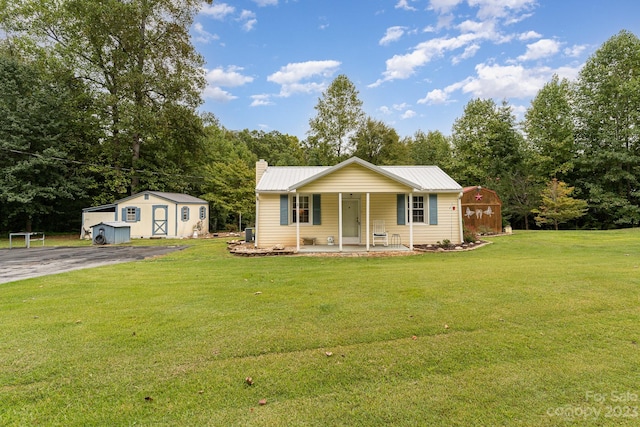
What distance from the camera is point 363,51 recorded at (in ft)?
56.3

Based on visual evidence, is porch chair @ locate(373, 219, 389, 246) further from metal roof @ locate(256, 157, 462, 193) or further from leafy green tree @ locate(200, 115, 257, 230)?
leafy green tree @ locate(200, 115, 257, 230)

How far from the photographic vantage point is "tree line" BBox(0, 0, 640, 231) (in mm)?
20000

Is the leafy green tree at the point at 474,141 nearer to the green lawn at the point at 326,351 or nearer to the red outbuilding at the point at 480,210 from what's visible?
the red outbuilding at the point at 480,210

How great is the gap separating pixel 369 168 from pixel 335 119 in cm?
1674

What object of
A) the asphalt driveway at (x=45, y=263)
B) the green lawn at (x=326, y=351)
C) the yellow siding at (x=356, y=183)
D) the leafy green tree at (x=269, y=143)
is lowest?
the green lawn at (x=326, y=351)

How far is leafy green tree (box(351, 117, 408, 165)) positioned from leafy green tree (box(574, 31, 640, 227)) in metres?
13.9

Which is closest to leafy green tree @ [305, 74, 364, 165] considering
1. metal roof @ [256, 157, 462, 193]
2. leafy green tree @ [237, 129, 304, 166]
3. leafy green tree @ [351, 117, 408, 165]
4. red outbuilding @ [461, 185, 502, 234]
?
leafy green tree @ [351, 117, 408, 165]

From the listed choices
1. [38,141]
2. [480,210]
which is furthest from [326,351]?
[38,141]

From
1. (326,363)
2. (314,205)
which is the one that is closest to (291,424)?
(326,363)

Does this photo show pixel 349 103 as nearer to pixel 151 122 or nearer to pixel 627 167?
pixel 151 122

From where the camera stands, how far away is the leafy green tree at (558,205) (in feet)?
63.4

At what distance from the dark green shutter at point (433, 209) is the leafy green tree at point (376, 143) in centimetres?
1503

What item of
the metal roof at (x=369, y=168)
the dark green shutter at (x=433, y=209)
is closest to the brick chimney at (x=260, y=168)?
the metal roof at (x=369, y=168)

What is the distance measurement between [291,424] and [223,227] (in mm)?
25029
